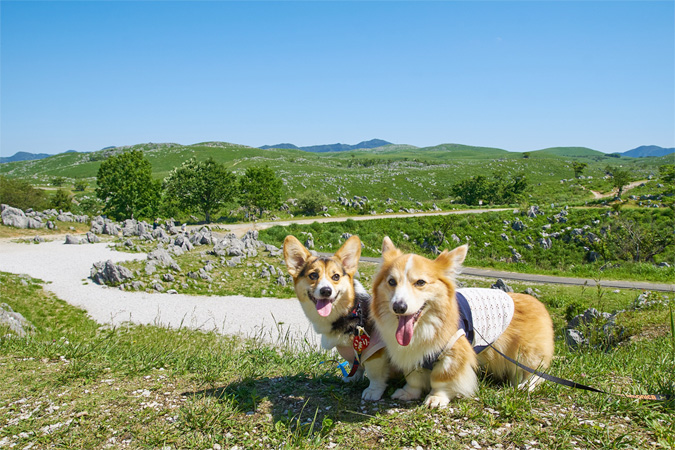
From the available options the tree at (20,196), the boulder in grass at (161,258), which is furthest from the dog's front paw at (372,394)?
the tree at (20,196)

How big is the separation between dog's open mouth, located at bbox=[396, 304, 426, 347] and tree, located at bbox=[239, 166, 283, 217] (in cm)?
4116

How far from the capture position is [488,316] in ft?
13.2

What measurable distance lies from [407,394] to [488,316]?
1.19 meters

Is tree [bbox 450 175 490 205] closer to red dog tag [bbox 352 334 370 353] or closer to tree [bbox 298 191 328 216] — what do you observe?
tree [bbox 298 191 328 216]

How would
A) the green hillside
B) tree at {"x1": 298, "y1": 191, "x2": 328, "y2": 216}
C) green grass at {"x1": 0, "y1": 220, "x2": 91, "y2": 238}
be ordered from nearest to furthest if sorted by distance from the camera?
green grass at {"x1": 0, "y1": 220, "x2": 91, "y2": 238}
tree at {"x1": 298, "y1": 191, "x2": 328, "y2": 216}
the green hillside

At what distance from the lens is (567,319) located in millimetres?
15102

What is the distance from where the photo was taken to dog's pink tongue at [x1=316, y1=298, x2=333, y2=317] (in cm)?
418

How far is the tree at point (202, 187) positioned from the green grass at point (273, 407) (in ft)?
125

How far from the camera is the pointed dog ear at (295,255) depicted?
4.51 metres

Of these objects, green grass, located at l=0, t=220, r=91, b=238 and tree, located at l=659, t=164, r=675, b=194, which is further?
tree, located at l=659, t=164, r=675, b=194

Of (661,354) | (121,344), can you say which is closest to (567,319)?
(661,354)

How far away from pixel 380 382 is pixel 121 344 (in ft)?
14.2

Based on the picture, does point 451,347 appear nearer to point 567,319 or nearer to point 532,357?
point 532,357

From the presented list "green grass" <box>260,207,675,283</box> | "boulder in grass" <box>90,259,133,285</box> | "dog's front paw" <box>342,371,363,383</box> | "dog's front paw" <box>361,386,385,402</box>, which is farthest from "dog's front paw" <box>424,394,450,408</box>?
"green grass" <box>260,207,675,283</box>
